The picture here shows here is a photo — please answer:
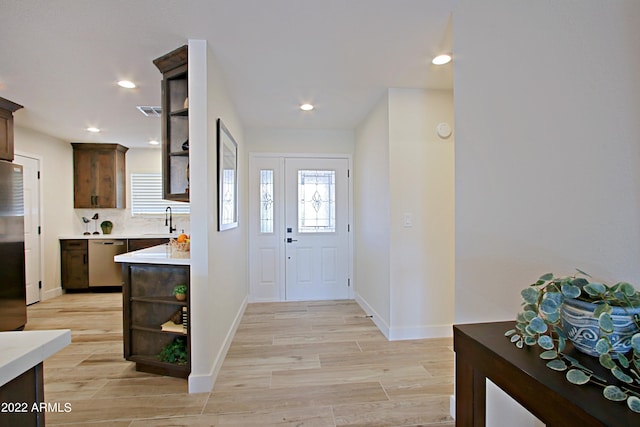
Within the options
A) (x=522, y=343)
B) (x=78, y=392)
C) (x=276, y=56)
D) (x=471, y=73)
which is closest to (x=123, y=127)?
(x=276, y=56)

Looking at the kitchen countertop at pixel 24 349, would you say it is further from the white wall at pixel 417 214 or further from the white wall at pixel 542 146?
the white wall at pixel 417 214

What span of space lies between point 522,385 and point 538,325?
16cm

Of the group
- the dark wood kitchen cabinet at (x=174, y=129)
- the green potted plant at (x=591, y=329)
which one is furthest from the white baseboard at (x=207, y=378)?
the green potted plant at (x=591, y=329)

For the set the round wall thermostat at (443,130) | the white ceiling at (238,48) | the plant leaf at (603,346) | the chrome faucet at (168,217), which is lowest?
the plant leaf at (603,346)

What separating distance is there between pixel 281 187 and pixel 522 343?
3.68 meters

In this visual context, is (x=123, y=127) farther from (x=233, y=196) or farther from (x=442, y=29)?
(x=442, y=29)

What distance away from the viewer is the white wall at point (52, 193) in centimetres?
427

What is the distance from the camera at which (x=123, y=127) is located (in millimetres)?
4117

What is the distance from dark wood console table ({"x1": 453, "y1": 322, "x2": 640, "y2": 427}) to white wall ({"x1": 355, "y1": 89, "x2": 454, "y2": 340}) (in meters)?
1.97

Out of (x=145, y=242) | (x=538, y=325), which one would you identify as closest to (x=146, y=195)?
(x=145, y=242)

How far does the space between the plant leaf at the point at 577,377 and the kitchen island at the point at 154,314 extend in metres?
2.26

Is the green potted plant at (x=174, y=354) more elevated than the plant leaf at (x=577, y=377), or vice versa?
the plant leaf at (x=577, y=377)

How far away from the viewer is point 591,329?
2.28ft

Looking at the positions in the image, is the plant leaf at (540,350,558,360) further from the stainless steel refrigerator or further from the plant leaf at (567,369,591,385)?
the stainless steel refrigerator
